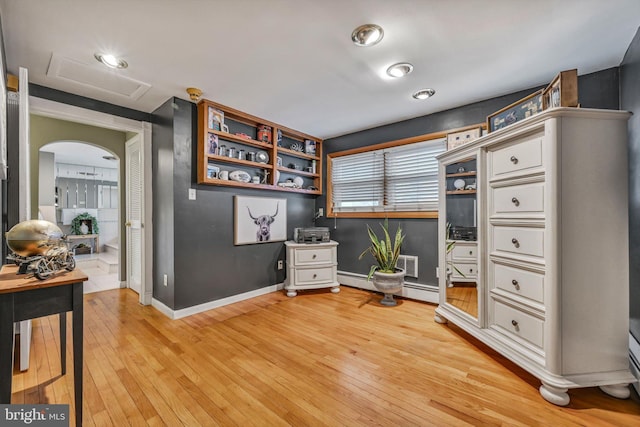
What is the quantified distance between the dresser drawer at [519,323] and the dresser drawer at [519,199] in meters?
0.65

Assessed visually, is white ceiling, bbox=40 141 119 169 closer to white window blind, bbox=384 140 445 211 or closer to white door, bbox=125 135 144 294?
white door, bbox=125 135 144 294

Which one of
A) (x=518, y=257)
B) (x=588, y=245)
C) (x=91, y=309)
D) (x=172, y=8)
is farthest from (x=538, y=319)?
(x=91, y=309)

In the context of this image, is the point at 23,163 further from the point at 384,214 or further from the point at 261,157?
the point at 384,214

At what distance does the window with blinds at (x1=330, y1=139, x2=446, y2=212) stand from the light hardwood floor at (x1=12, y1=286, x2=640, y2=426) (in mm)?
1449

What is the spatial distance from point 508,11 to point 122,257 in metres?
4.80

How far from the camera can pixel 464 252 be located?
7.29 feet

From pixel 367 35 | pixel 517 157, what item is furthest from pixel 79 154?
pixel 517 157

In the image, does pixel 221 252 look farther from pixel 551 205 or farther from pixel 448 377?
pixel 551 205

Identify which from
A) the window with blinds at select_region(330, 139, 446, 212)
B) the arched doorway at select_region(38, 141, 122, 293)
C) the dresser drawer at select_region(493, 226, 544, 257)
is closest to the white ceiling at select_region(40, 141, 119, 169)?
the arched doorway at select_region(38, 141, 122, 293)

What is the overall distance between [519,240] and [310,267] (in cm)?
229

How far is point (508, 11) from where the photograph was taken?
4.89 ft

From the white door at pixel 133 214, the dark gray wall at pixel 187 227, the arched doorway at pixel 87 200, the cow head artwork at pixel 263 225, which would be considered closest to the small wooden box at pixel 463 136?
the cow head artwork at pixel 263 225

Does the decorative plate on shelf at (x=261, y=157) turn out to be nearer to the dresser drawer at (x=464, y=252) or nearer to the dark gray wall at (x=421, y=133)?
the dark gray wall at (x=421, y=133)

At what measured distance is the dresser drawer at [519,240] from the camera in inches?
61.7
